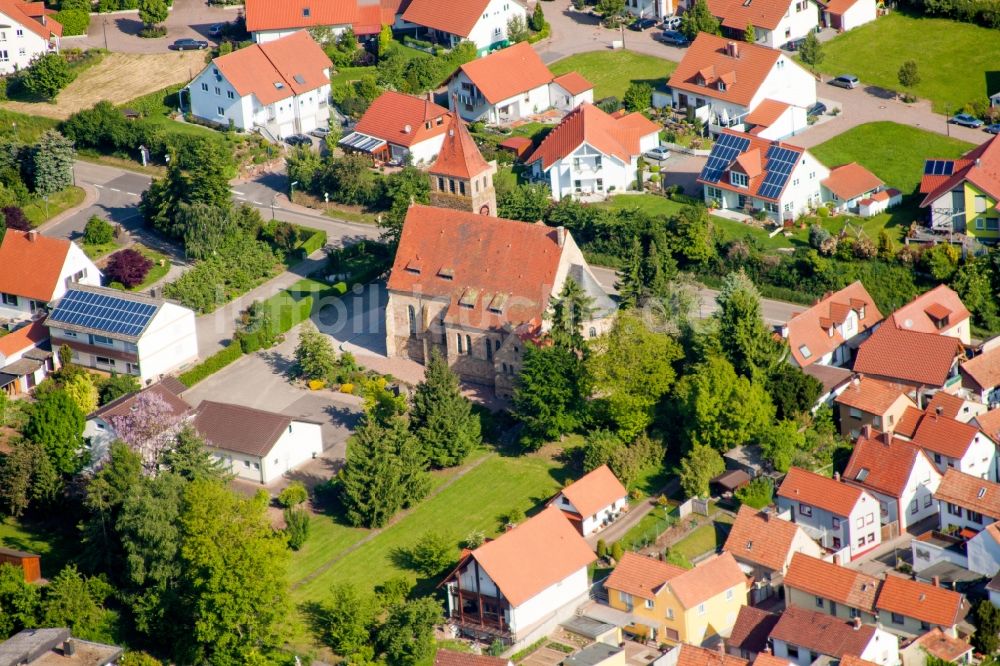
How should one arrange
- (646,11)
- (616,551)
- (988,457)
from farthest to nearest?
1. (646,11)
2. (988,457)
3. (616,551)

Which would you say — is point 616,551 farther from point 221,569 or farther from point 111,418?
point 111,418

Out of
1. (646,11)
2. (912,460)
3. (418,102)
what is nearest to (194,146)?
(418,102)

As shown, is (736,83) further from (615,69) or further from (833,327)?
(833,327)

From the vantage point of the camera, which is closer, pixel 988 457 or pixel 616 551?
pixel 616 551

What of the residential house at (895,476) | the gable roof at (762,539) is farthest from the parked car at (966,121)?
the gable roof at (762,539)

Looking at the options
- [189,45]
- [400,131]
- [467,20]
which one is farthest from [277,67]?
[467,20]

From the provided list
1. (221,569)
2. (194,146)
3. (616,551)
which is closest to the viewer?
(221,569)
